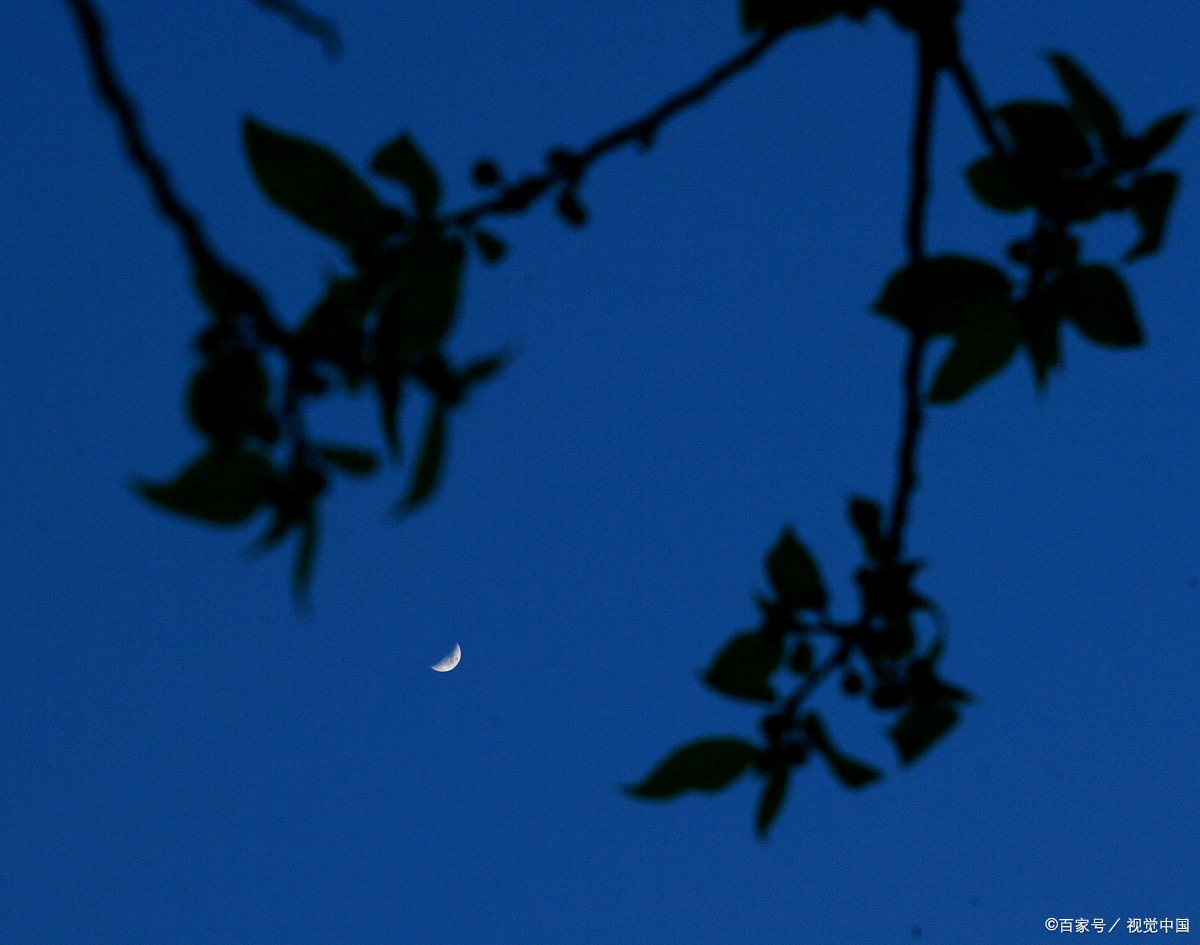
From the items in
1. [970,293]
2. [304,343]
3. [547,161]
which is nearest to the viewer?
[304,343]

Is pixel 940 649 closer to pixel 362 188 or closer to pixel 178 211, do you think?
pixel 362 188

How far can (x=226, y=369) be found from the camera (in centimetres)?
146

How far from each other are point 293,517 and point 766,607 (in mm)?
1028

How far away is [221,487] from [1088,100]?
5.03ft

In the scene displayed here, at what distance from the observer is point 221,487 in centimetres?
147

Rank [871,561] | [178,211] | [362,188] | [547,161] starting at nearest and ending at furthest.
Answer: [178,211]
[362,188]
[547,161]
[871,561]

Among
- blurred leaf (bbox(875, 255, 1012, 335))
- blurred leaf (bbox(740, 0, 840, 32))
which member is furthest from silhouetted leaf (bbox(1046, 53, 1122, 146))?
blurred leaf (bbox(740, 0, 840, 32))

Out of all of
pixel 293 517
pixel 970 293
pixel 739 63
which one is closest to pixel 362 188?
pixel 293 517

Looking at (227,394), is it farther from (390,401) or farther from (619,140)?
(619,140)

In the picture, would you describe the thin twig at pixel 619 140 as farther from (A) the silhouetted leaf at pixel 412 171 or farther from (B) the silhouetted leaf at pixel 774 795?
(B) the silhouetted leaf at pixel 774 795

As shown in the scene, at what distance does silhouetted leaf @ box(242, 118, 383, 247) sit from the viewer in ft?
5.45

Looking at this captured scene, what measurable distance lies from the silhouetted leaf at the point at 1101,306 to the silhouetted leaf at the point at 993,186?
20 centimetres

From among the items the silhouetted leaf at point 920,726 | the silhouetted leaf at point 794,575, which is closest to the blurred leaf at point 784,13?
the silhouetted leaf at point 794,575

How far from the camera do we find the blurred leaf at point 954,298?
78.9 inches
